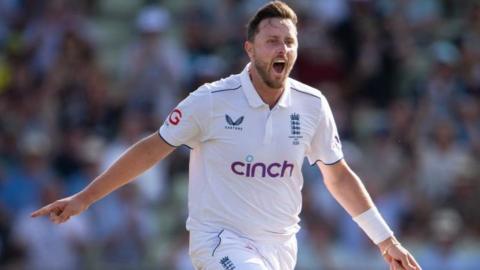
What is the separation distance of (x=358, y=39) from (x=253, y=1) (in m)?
1.60

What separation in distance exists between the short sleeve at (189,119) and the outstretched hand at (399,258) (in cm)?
139

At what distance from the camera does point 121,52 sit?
1619 cm

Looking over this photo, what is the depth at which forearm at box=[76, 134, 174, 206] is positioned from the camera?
7.42 meters

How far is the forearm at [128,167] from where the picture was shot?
24.3 ft

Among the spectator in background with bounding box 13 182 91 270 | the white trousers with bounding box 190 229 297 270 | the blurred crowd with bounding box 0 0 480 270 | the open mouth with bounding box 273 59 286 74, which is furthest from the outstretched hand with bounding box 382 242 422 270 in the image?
the spectator in background with bounding box 13 182 91 270

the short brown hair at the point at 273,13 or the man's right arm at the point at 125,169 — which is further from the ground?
the short brown hair at the point at 273,13

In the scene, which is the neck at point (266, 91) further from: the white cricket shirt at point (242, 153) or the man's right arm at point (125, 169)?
the man's right arm at point (125, 169)

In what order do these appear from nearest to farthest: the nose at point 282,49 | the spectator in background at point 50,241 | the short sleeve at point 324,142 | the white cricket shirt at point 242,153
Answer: the nose at point 282,49
the white cricket shirt at point 242,153
the short sleeve at point 324,142
the spectator in background at point 50,241

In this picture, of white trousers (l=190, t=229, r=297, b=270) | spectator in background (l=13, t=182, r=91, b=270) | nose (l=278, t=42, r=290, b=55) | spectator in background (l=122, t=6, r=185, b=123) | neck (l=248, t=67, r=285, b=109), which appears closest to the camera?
white trousers (l=190, t=229, r=297, b=270)

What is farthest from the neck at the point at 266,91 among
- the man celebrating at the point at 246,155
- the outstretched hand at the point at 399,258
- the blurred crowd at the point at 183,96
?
the blurred crowd at the point at 183,96

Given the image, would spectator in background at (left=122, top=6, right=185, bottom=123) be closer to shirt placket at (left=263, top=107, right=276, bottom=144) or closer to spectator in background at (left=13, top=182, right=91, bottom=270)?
spectator in background at (left=13, top=182, right=91, bottom=270)

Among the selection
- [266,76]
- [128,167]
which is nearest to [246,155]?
[266,76]

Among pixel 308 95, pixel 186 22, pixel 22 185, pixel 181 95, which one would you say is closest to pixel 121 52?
pixel 186 22

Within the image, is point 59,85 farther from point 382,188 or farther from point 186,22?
A: point 382,188
